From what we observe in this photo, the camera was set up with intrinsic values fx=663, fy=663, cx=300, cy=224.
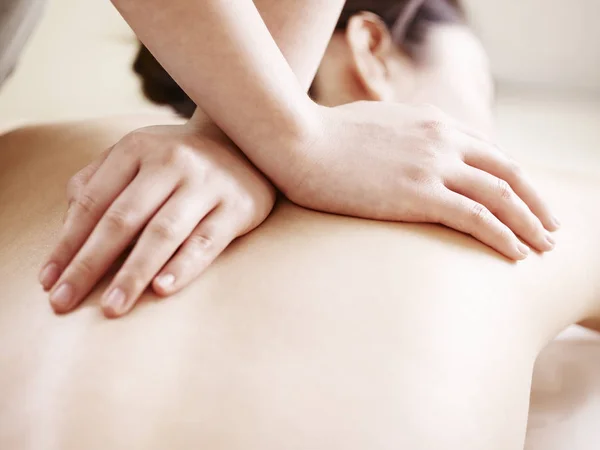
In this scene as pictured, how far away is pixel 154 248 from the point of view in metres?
0.56

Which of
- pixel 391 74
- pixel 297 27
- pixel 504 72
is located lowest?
pixel 504 72

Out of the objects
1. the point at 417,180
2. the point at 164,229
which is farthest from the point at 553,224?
the point at 164,229

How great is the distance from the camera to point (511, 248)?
0.65m

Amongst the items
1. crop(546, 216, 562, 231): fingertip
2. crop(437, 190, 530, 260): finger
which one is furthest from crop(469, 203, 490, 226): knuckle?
crop(546, 216, 562, 231): fingertip

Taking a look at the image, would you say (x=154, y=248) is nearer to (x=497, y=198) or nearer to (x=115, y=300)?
(x=115, y=300)

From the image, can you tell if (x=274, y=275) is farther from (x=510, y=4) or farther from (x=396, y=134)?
(x=510, y=4)

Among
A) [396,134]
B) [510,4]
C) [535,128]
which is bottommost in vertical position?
[535,128]

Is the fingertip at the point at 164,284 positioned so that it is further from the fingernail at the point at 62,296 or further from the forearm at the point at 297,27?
the forearm at the point at 297,27

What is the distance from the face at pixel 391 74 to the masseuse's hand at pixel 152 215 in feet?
1.40

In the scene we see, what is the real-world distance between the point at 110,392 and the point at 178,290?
109 millimetres

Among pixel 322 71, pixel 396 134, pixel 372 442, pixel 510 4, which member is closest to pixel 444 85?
pixel 322 71

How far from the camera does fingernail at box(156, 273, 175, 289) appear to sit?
0.56m

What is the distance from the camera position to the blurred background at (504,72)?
1494mm

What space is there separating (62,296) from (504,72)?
5.25 ft
